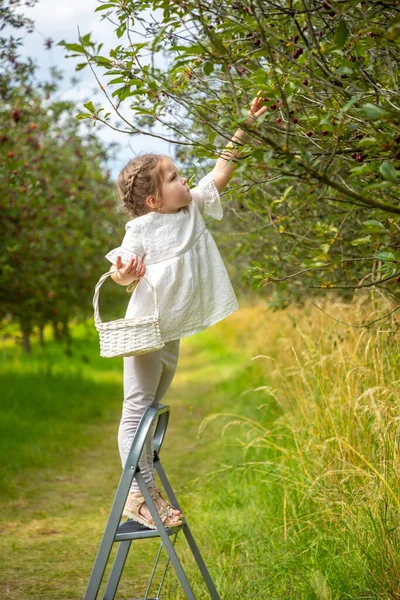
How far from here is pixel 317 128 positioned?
3023 millimetres

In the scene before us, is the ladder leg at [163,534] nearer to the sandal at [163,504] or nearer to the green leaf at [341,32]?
the sandal at [163,504]

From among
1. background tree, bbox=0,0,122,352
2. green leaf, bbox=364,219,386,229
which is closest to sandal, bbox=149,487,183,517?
green leaf, bbox=364,219,386,229

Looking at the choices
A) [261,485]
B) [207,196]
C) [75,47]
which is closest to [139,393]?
[207,196]

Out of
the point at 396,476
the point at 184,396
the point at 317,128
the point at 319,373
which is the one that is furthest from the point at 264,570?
the point at 184,396

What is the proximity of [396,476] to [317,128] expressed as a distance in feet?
5.02

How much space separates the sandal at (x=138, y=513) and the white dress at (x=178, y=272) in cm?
66

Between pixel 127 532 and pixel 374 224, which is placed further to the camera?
pixel 127 532

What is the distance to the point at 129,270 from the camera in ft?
10.0

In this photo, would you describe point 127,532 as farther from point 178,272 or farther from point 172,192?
point 172,192

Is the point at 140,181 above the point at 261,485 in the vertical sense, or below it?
above

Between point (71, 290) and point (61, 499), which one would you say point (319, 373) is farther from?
point (71, 290)

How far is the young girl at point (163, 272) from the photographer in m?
3.13

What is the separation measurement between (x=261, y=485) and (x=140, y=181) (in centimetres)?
243

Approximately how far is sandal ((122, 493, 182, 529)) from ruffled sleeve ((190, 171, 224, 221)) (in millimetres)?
1283
